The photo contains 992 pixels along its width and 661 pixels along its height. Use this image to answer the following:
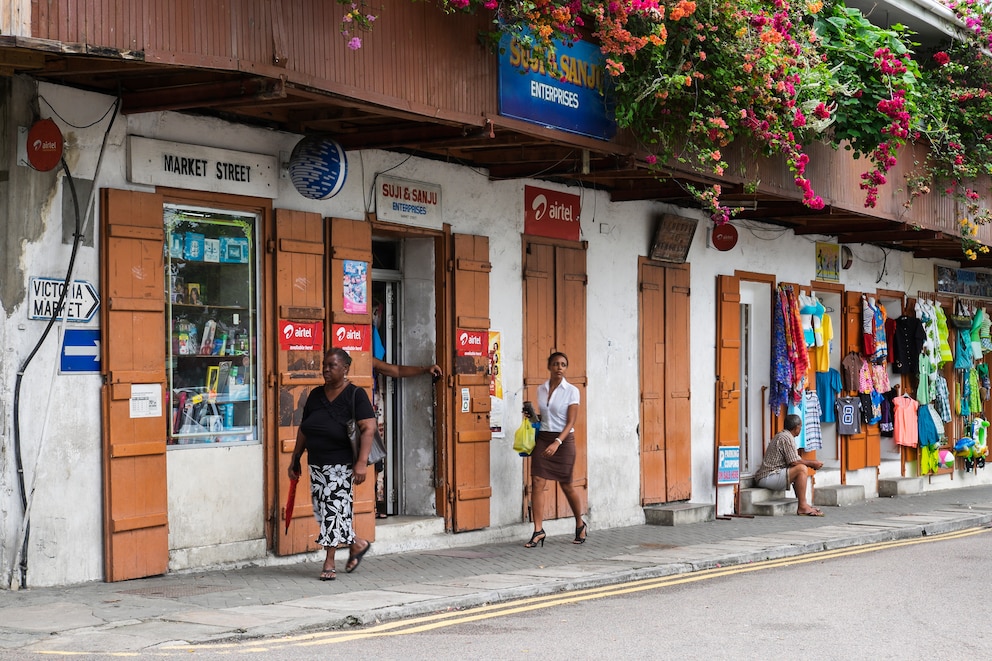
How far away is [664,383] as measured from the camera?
1548 centimetres

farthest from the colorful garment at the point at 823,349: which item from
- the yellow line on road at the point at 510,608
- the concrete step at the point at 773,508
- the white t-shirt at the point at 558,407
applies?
the white t-shirt at the point at 558,407

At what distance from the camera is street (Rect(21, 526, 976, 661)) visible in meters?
7.27

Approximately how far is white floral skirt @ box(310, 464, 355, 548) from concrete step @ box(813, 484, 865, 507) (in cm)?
991

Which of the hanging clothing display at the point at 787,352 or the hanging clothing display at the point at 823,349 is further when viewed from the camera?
the hanging clothing display at the point at 823,349

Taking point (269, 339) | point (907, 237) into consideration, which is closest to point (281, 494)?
point (269, 339)

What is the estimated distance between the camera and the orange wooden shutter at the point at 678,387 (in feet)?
51.0

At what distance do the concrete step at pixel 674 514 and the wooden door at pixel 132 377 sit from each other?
21.8 ft

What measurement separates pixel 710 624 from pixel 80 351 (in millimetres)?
4757

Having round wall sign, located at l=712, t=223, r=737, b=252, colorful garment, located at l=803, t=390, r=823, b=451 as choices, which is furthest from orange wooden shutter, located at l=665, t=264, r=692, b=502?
colorful garment, located at l=803, t=390, r=823, b=451

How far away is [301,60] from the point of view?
9055 millimetres

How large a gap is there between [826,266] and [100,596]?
1268 centimetres

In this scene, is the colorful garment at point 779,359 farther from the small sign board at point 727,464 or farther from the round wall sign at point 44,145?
the round wall sign at point 44,145

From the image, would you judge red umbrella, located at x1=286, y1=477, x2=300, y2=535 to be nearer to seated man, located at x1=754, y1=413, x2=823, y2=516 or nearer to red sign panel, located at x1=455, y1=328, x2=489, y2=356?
red sign panel, located at x1=455, y1=328, x2=489, y2=356

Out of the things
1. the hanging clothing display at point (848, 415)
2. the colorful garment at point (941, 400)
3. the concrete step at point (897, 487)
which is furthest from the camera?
the colorful garment at point (941, 400)
